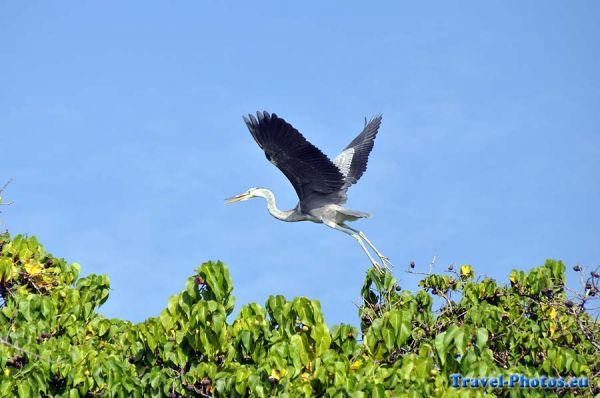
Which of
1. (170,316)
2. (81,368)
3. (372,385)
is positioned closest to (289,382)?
(372,385)

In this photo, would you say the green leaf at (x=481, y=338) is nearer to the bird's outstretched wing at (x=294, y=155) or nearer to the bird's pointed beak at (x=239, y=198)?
the bird's outstretched wing at (x=294, y=155)

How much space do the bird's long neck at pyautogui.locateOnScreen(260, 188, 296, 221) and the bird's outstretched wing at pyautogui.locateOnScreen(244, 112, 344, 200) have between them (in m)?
1.00

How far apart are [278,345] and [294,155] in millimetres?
4953

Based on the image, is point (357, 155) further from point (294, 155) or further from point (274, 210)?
point (294, 155)

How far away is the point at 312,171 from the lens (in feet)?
41.2

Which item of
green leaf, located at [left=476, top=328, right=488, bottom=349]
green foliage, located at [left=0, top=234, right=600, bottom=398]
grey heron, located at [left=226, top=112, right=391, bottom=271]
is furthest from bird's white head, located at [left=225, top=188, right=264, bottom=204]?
green leaf, located at [left=476, top=328, right=488, bottom=349]

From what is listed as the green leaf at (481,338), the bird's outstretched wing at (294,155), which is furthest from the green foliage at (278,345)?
the bird's outstretched wing at (294,155)

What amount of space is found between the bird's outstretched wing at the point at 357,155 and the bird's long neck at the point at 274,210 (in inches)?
35.3

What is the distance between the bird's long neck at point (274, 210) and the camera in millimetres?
14047

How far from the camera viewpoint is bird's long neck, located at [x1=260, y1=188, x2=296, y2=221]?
46.1 ft

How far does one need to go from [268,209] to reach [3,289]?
193 inches

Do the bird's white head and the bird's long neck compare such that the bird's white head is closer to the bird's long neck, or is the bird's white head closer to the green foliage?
the bird's long neck

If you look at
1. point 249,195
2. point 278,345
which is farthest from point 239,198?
point 278,345

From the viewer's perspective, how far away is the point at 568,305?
929cm
